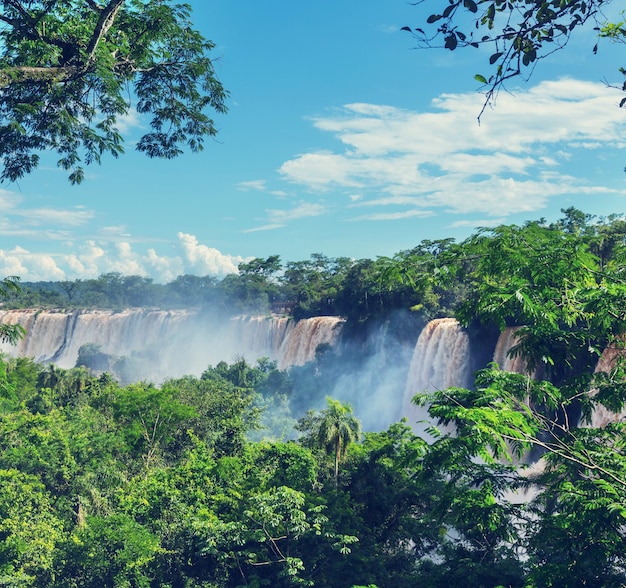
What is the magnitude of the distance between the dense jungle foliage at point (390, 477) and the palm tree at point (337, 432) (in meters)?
0.06

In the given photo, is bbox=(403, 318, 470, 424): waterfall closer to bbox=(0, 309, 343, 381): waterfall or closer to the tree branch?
bbox=(0, 309, 343, 381): waterfall

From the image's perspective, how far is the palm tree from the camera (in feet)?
55.4

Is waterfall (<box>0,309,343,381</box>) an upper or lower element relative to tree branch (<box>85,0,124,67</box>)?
lower

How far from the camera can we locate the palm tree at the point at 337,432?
16875mm

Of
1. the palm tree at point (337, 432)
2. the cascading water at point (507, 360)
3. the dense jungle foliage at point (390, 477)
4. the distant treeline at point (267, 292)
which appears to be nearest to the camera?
the dense jungle foliage at point (390, 477)

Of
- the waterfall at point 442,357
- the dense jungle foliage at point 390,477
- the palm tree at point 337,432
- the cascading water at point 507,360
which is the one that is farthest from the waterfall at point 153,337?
the palm tree at point 337,432

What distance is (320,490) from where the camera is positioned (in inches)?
664

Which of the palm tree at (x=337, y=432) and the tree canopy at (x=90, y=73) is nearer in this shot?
the tree canopy at (x=90, y=73)

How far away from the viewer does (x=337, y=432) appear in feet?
55.5

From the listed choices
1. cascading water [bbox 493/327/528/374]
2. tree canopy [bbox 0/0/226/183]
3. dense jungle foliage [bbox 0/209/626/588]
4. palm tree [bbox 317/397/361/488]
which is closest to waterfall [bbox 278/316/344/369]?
dense jungle foliage [bbox 0/209/626/588]

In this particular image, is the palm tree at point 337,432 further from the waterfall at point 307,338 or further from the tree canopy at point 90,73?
the waterfall at point 307,338

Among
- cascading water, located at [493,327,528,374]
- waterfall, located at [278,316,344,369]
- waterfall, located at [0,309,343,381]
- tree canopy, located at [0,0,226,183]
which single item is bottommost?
waterfall, located at [0,309,343,381]

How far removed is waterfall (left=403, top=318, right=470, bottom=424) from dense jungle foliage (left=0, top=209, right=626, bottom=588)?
9.10m

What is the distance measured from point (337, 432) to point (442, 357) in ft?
56.0
